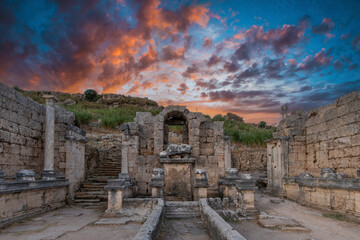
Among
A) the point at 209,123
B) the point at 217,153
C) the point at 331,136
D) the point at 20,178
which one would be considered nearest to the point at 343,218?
the point at 331,136

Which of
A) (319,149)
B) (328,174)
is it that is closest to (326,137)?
(319,149)

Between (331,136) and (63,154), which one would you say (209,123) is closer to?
(331,136)

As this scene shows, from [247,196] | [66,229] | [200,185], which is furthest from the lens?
[200,185]

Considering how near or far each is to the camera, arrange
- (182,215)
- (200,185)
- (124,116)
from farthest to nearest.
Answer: (124,116), (200,185), (182,215)

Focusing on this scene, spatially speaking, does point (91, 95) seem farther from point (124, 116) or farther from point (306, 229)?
point (306, 229)

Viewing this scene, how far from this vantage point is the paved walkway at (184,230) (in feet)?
21.0

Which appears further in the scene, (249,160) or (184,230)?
(249,160)

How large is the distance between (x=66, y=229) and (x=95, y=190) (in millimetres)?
5227

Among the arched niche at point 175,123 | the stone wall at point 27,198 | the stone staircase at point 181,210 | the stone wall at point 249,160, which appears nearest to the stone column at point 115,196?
the stone staircase at point 181,210

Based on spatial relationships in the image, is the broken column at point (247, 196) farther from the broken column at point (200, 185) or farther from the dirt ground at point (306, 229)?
the broken column at point (200, 185)

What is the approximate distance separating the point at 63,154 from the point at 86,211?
10.1 ft

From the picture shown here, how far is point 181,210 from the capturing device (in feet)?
28.1

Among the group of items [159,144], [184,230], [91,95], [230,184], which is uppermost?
[91,95]

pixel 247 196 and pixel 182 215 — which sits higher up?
pixel 247 196
